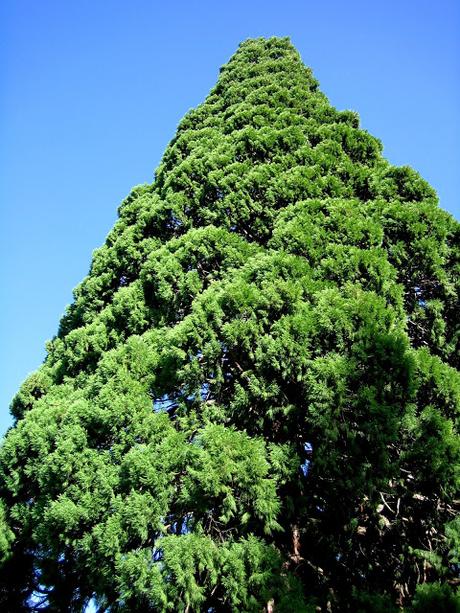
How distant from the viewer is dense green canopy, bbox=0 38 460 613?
366cm

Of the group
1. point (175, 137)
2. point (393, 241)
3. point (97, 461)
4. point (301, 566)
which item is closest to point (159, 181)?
point (175, 137)

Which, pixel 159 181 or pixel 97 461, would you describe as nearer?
pixel 97 461

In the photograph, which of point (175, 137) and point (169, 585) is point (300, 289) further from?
point (175, 137)

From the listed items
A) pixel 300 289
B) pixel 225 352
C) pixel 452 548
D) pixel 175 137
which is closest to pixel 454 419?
pixel 452 548

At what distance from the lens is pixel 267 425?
14.7 feet

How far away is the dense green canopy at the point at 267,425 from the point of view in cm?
366

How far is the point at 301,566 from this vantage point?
4020mm

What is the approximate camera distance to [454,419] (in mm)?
3996

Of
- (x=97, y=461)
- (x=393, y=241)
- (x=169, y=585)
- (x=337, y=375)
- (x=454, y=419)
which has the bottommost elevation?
(x=169, y=585)

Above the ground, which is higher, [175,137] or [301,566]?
[175,137]

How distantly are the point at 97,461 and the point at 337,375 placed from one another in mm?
2486

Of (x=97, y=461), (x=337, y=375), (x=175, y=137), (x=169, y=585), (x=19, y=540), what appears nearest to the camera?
(x=169, y=585)

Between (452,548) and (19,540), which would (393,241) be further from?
(19,540)

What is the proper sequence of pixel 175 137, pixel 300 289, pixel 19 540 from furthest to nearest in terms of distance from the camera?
pixel 175 137
pixel 19 540
pixel 300 289
